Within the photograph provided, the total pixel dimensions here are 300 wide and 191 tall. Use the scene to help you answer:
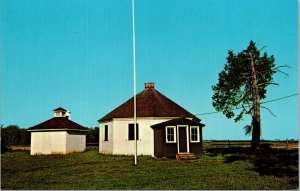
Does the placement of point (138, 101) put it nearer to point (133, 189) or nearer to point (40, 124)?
point (40, 124)

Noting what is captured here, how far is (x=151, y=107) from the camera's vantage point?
31.0m

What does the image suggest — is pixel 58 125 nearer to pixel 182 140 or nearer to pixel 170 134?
pixel 170 134

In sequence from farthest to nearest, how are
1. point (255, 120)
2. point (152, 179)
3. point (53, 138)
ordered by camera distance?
point (53, 138) → point (255, 120) → point (152, 179)

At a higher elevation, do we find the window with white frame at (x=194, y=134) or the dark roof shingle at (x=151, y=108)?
the dark roof shingle at (x=151, y=108)

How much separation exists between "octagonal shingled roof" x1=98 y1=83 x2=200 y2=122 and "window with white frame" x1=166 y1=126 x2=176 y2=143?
2.33m

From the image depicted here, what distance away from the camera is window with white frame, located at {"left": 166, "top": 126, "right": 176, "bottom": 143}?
2773 cm

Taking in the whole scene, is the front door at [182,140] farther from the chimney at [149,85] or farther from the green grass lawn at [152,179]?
the green grass lawn at [152,179]

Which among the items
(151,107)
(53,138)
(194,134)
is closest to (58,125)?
(53,138)

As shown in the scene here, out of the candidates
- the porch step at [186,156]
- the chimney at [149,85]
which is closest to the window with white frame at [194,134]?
the porch step at [186,156]

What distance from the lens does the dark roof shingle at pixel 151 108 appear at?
30297 mm

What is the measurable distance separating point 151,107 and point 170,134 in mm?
4047

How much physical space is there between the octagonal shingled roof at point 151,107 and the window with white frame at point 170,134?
7.65ft

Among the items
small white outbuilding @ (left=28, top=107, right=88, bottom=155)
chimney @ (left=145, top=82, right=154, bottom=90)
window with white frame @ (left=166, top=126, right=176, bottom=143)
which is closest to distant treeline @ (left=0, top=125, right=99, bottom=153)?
small white outbuilding @ (left=28, top=107, right=88, bottom=155)

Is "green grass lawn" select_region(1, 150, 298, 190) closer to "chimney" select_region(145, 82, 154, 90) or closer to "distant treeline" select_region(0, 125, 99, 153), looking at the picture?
"chimney" select_region(145, 82, 154, 90)
